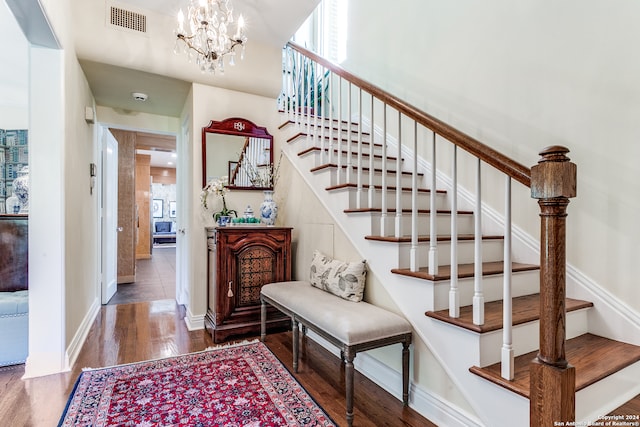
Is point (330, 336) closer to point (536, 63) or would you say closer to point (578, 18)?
point (536, 63)

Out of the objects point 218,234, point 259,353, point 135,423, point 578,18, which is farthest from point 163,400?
point 578,18

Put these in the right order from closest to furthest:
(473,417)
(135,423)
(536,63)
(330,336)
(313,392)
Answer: (473,417) → (135,423) → (330,336) → (313,392) → (536,63)

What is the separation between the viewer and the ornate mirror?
10.5 ft

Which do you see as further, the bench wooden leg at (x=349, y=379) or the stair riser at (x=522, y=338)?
the bench wooden leg at (x=349, y=379)

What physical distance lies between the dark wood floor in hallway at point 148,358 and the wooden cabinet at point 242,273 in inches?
7.2

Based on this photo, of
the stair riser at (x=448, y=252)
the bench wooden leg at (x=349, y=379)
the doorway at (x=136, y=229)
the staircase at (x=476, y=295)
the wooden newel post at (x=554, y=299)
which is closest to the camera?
the wooden newel post at (x=554, y=299)

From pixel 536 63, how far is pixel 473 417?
7.49ft

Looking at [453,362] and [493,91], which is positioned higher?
[493,91]

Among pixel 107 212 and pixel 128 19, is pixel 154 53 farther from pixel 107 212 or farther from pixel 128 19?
pixel 107 212

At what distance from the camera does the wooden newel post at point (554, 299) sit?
3.61 feet

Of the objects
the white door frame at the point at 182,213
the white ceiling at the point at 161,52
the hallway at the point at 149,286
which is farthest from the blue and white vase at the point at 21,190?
the hallway at the point at 149,286

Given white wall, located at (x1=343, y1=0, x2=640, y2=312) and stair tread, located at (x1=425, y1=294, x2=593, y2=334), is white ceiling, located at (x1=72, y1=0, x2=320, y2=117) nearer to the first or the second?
white wall, located at (x1=343, y1=0, x2=640, y2=312)

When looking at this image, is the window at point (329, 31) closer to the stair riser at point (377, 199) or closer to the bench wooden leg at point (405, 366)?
the stair riser at point (377, 199)

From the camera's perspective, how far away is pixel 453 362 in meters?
1.61
